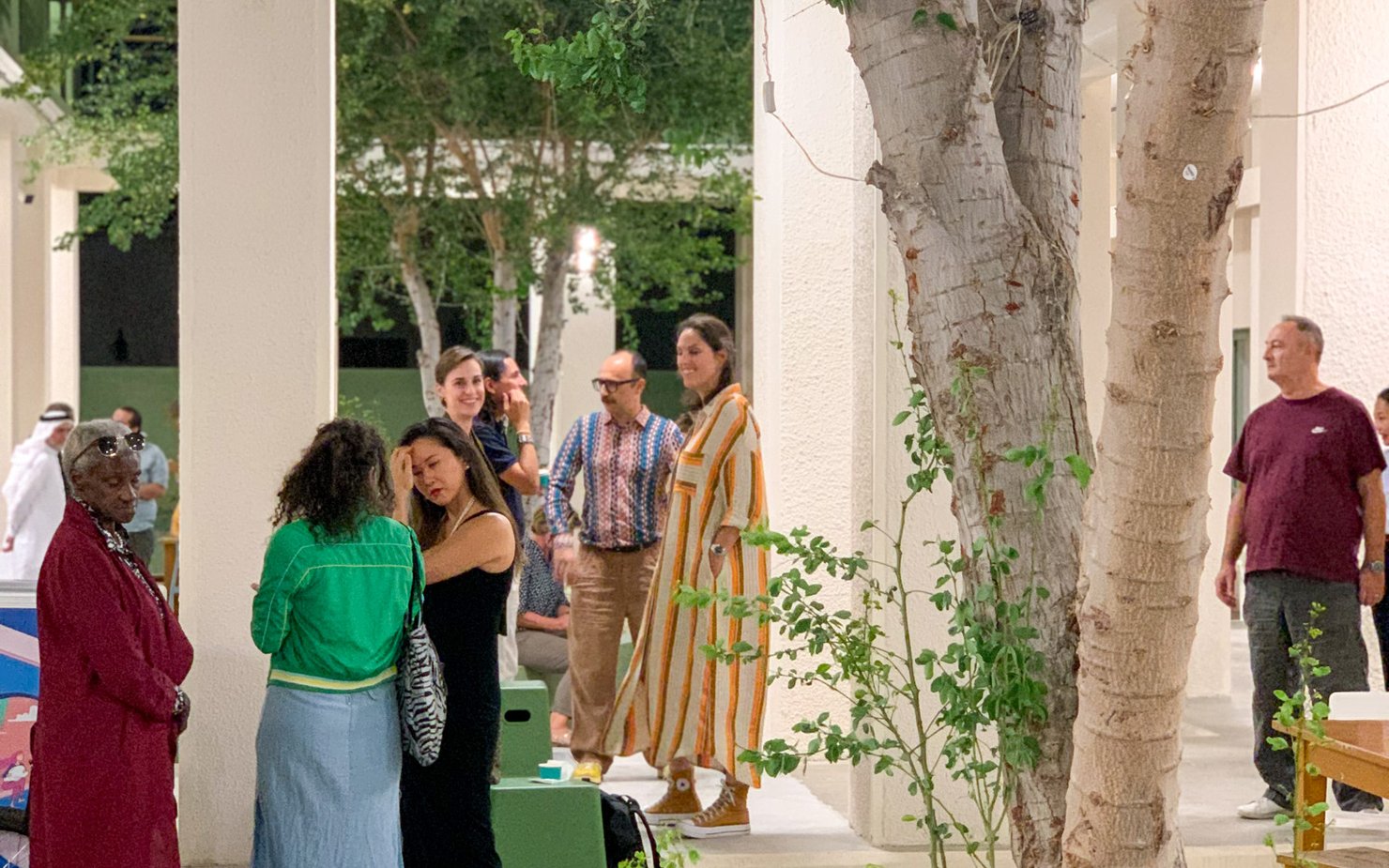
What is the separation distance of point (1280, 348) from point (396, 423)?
1687cm

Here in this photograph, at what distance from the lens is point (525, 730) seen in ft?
18.7

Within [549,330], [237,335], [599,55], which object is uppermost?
[599,55]

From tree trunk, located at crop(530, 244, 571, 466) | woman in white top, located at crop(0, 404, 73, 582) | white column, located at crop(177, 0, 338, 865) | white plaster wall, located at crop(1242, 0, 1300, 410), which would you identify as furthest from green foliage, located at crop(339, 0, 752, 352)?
white column, located at crop(177, 0, 338, 865)

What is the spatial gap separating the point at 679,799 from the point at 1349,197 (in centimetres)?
390

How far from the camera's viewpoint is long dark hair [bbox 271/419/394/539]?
4.16 metres

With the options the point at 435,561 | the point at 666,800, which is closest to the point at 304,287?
the point at 435,561

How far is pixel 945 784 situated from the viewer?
5.93 metres

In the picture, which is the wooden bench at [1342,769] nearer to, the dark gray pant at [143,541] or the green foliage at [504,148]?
the green foliage at [504,148]

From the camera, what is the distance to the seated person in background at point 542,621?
8.05 metres

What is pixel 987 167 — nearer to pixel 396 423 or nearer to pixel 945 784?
pixel 945 784

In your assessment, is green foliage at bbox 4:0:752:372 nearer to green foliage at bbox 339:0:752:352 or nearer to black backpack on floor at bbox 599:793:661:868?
green foliage at bbox 339:0:752:352

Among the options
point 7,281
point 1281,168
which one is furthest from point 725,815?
point 7,281

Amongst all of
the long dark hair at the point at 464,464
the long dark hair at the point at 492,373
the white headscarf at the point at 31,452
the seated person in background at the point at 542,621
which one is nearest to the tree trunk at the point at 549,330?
the white headscarf at the point at 31,452

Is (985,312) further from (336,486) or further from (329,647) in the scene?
(329,647)
